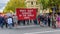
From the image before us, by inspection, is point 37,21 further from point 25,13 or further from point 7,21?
point 7,21

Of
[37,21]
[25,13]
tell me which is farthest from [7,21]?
[37,21]

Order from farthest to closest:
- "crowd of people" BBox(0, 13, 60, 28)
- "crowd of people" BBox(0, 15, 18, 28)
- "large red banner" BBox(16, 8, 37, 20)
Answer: "large red banner" BBox(16, 8, 37, 20)
"crowd of people" BBox(0, 15, 18, 28)
"crowd of people" BBox(0, 13, 60, 28)

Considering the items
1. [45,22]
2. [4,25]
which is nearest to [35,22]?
[45,22]

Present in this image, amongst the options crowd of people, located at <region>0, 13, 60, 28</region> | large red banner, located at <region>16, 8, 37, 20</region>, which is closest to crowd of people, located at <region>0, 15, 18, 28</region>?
crowd of people, located at <region>0, 13, 60, 28</region>

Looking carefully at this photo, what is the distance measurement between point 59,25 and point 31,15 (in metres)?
5.41

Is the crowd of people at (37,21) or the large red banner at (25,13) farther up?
the large red banner at (25,13)

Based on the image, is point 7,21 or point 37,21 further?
point 37,21

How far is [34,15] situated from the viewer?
30828 mm

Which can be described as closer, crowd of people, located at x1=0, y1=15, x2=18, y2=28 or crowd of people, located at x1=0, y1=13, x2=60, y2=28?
crowd of people, located at x1=0, y1=13, x2=60, y2=28

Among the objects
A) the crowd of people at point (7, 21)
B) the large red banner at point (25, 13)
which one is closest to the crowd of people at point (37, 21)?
the crowd of people at point (7, 21)

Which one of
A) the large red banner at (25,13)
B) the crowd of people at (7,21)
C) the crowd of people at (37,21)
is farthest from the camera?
the large red banner at (25,13)

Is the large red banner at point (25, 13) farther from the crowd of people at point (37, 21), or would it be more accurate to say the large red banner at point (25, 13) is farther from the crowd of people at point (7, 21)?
the crowd of people at point (7, 21)

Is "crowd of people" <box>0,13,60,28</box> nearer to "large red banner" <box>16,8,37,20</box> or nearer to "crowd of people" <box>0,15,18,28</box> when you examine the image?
"crowd of people" <box>0,15,18,28</box>

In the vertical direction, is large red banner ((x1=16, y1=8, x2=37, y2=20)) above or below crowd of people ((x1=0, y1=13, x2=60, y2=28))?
above
